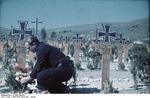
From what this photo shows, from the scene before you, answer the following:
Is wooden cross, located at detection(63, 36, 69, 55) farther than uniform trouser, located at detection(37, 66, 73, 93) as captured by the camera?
Yes

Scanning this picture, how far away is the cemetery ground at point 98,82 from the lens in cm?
442

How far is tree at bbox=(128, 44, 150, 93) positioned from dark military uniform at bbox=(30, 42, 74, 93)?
0.83m

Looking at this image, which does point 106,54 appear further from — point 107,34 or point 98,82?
point 98,82

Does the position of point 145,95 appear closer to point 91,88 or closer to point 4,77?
point 91,88

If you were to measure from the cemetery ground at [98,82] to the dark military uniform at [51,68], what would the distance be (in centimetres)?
18

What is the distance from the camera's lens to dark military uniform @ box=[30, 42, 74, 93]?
4.29m

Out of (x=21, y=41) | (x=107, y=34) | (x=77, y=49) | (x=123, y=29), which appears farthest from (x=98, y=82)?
(x=21, y=41)

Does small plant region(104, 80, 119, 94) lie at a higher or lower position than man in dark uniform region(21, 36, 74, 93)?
lower

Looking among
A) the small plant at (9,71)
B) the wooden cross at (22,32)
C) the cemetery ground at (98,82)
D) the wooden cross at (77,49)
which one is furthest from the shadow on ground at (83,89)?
the wooden cross at (22,32)

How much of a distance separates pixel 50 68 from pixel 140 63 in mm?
1182

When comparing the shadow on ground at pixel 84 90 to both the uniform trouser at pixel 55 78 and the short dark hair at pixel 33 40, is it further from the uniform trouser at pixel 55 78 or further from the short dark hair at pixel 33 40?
the short dark hair at pixel 33 40

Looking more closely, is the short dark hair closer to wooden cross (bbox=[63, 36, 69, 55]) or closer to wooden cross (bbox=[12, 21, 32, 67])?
wooden cross (bbox=[12, 21, 32, 67])

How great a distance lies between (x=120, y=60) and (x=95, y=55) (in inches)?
13.3

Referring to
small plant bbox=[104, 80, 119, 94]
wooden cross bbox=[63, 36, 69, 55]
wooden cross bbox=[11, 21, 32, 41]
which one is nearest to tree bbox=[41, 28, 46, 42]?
wooden cross bbox=[11, 21, 32, 41]
